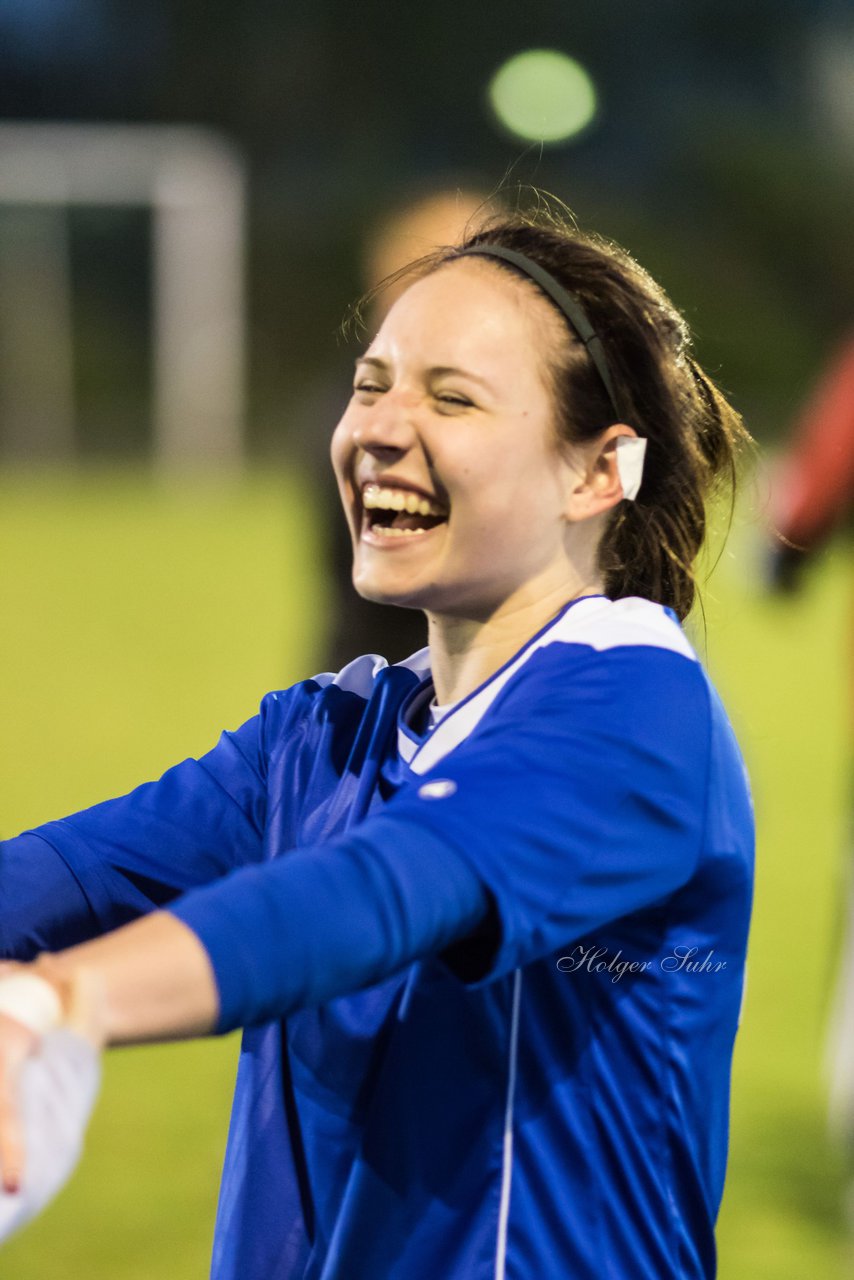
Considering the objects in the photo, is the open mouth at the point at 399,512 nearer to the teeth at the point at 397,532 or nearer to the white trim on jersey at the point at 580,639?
the teeth at the point at 397,532

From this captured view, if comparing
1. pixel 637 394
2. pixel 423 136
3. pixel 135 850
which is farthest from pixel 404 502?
pixel 423 136

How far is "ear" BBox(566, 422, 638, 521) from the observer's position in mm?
1606

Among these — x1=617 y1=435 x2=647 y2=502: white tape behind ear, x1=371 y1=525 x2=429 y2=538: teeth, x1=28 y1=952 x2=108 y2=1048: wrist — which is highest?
x1=617 y1=435 x2=647 y2=502: white tape behind ear

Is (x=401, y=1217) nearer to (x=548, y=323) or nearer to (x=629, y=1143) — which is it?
(x=629, y=1143)

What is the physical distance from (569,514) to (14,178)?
1736cm

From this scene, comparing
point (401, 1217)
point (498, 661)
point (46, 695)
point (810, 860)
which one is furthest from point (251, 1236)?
point (46, 695)

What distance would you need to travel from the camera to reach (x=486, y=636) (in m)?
1.59

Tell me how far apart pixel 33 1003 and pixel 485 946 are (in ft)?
1.11

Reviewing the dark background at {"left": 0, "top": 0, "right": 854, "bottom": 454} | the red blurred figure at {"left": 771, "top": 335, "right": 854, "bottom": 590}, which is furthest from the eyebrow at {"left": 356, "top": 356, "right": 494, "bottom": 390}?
the dark background at {"left": 0, "top": 0, "right": 854, "bottom": 454}

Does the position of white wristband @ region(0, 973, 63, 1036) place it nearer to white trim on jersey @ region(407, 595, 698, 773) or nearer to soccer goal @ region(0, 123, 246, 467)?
white trim on jersey @ region(407, 595, 698, 773)

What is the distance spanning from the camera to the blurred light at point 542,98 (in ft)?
7.97

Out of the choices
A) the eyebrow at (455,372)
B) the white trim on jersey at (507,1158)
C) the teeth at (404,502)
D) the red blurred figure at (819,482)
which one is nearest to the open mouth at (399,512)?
the teeth at (404,502)

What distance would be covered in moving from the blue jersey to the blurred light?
1.09m

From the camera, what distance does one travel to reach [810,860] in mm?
6016
